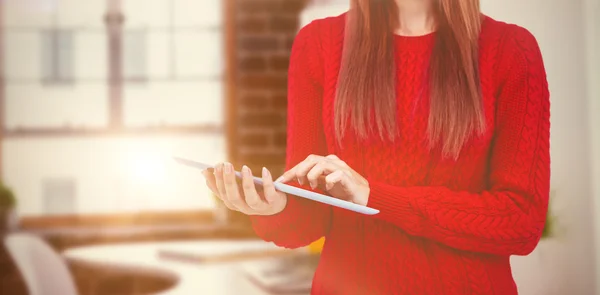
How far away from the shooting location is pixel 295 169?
2.22 ft

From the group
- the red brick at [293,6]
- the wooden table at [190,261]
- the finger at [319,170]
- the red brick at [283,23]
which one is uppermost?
the red brick at [293,6]

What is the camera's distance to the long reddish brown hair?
753 millimetres

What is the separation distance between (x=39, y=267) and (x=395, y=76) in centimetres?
81

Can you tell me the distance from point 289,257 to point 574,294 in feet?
1.72

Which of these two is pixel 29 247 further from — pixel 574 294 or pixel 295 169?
pixel 574 294

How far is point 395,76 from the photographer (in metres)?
0.79

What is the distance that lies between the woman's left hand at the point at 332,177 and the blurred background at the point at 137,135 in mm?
309

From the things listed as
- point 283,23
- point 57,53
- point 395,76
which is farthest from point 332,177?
point 57,53

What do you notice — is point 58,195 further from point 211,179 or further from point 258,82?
point 211,179

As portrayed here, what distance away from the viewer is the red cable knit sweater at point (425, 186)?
72 centimetres

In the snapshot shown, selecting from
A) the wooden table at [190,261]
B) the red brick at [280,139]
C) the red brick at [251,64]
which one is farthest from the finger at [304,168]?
the red brick at [251,64]

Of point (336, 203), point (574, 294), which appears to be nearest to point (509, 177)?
point (336, 203)

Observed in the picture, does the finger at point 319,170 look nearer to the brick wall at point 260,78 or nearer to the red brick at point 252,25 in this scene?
the brick wall at point 260,78

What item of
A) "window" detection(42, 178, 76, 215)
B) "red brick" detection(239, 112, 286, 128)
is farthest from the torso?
"window" detection(42, 178, 76, 215)
